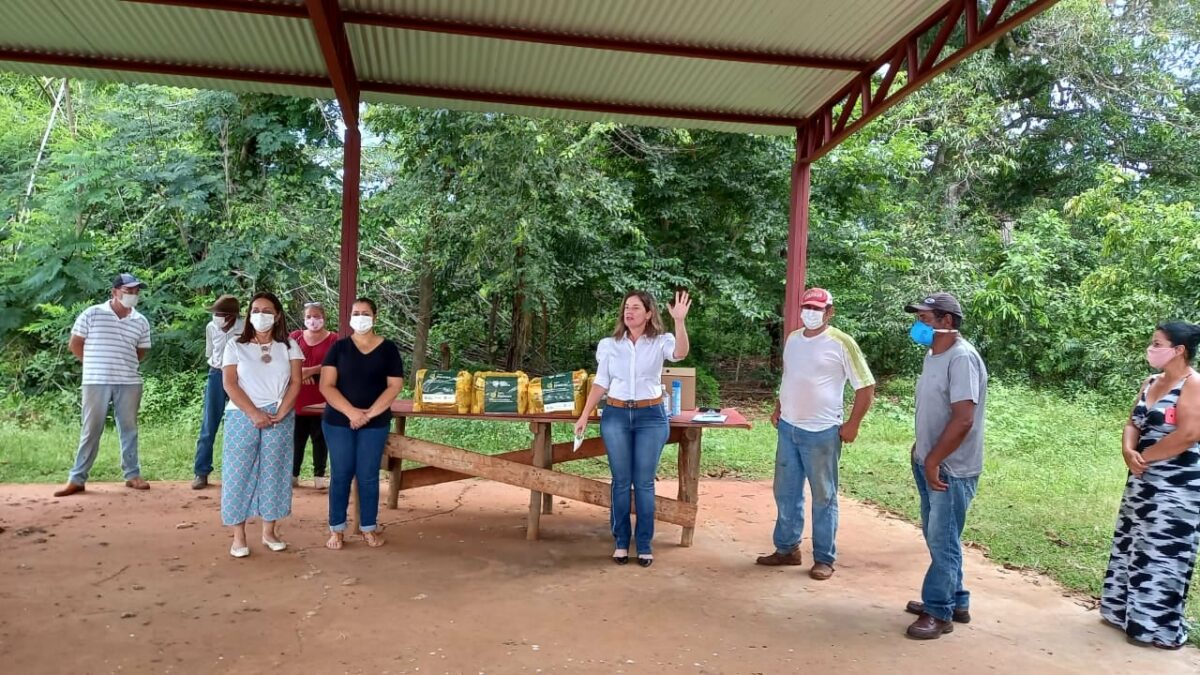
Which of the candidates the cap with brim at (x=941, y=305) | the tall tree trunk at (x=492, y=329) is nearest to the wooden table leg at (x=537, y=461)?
the cap with brim at (x=941, y=305)

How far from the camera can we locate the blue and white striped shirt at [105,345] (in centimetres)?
612

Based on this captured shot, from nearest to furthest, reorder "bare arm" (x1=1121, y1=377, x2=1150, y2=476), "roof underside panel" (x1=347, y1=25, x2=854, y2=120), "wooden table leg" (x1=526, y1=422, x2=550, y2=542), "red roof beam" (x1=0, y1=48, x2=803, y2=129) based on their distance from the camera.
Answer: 1. "bare arm" (x1=1121, y1=377, x2=1150, y2=476)
2. "wooden table leg" (x1=526, y1=422, x2=550, y2=542)
3. "roof underside panel" (x1=347, y1=25, x2=854, y2=120)
4. "red roof beam" (x1=0, y1=48, x2=803, y2=129)

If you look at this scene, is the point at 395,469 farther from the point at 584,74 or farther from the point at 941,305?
the point at 941,305

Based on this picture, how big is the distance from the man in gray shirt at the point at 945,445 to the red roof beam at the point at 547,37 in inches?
95.0

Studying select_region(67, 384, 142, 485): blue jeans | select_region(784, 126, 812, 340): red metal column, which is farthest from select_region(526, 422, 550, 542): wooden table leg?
select_region(67, 384, 142, 485): blue jeans

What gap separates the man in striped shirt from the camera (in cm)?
610

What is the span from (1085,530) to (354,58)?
6371mm

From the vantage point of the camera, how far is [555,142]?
10.2 meters

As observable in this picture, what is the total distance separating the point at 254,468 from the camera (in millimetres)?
4734

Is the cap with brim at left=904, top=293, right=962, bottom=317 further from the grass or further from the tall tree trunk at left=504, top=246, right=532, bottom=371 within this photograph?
the tall tree trunk at left=504, top=246, right=532, bottom=371

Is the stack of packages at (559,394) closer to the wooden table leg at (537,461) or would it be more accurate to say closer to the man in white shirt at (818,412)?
the wooden table leg at (537,461)

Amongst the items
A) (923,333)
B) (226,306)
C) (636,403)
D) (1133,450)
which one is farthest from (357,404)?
(1133,450)

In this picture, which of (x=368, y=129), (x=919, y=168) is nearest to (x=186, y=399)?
(x=368, y=129)

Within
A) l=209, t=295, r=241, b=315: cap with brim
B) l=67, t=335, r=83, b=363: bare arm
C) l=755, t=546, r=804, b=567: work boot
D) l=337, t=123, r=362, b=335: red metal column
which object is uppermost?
l=337, t=123, r=362, b=335: red metal column
